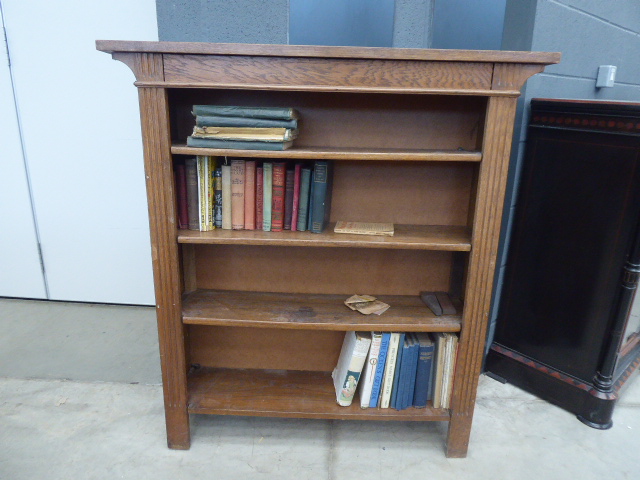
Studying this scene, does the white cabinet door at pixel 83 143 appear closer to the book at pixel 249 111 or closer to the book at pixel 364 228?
the book at pixel 249 111

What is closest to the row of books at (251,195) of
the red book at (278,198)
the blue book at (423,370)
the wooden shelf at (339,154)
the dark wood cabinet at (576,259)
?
the red book at (278,198)

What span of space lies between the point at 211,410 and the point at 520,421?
4.35ft

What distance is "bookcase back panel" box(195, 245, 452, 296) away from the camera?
1.91m

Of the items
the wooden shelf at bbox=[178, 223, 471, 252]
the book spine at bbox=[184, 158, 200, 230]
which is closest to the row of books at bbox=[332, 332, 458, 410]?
the wooden shelf at bbox=[178, 223, 471, 252]

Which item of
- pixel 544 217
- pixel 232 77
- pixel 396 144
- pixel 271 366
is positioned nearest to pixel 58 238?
pixel 271 366

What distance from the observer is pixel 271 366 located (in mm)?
2057

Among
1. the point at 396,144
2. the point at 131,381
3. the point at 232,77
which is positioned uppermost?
the point at 232,77

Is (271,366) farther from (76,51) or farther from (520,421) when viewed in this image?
(76,51)

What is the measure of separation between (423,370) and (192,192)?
110cm

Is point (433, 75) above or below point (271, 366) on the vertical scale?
above

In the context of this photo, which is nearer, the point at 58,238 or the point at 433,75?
the point at 433,75

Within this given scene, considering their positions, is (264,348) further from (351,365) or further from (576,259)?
(576,259)

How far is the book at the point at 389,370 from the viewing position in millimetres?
1734

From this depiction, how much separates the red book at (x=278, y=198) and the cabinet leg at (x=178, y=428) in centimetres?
80
